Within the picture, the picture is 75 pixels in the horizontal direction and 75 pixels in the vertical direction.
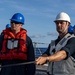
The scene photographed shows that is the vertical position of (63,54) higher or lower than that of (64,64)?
higher

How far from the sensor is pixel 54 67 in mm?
5832

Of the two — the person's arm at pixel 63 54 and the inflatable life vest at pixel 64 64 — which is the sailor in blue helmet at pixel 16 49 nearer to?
the inflatable life vest at pixel 64 64

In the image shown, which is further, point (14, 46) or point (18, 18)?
point (18, 18)

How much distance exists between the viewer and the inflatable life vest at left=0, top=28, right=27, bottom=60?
23.8ft

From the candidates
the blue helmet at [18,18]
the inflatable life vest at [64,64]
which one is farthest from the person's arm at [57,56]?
the blue helmet at [18,18]

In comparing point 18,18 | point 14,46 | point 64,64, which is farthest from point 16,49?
point 64,64

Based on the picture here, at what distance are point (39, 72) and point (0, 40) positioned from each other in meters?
7.11

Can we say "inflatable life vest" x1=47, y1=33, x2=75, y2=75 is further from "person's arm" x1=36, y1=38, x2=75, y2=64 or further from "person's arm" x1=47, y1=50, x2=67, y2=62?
"person's arm" x1=47, y1=50, x2=67, y2=62

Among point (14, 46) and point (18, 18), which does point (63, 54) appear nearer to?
point (14, 46)

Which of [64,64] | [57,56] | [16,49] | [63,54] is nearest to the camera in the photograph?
[57,56]

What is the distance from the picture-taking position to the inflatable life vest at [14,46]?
A: 285 inches

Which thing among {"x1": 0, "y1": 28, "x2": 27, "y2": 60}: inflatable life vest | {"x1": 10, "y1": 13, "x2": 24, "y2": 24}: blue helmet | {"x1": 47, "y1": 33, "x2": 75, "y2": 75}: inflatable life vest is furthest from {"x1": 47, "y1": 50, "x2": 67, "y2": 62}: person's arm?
{"x1": 10, "y1": 13, "x2": 24, "y2": 24}: blue helmet

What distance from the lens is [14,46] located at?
734 centimetres

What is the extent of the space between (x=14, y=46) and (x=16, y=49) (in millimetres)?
69
